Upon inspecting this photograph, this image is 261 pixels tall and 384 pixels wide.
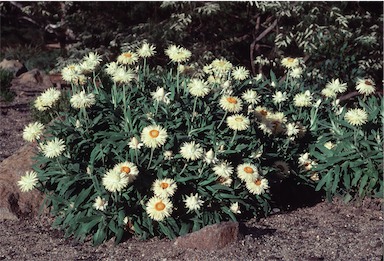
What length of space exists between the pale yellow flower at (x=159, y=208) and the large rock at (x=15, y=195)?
1351 millimetres

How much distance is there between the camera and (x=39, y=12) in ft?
43.3

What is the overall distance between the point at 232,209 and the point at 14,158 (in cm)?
204

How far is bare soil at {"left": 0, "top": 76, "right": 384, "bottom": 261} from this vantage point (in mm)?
4324

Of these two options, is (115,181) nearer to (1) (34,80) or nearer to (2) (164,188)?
(2) (164,188)

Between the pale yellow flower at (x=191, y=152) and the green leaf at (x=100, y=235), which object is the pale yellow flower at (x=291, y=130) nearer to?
the pale yellow flower at (x=191, y=152)

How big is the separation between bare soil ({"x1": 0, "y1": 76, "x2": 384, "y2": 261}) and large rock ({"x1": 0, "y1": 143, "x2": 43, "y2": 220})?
→ 0.07m

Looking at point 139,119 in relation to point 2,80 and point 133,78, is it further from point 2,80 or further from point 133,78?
point 2,80

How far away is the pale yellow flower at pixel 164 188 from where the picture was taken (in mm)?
4305

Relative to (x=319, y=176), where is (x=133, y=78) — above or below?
above

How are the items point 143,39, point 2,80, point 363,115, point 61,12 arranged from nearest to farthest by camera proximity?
point 363,115, point 2,80, point 143,39, point 61,12

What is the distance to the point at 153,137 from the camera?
4285 mm

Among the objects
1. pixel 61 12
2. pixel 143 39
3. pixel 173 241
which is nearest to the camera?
pixel 173 241

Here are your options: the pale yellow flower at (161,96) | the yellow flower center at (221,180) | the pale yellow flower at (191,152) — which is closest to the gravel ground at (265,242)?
the yellow flower center at (221,180)

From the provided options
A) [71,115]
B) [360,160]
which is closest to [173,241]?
[71,115]
